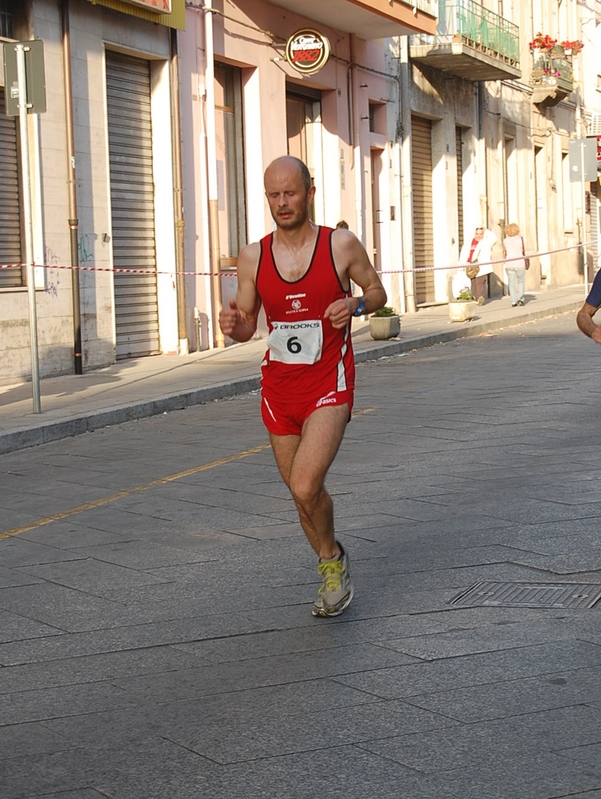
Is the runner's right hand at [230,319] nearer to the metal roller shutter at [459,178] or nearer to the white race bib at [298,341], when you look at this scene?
the white race bib at [298,341]

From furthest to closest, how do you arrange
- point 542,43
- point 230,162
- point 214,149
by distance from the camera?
point 542,43 < point 230,162 < point 214,149

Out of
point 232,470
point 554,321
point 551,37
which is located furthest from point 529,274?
point 232,470

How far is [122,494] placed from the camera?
843cm

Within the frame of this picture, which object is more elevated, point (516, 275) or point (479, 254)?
point (479, 254)

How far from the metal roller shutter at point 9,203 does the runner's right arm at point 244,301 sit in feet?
32.2

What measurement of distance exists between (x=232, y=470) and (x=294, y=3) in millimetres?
13636

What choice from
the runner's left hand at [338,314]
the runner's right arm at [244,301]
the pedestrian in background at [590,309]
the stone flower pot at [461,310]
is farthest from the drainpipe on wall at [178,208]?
the runner's left hand at [338,314]

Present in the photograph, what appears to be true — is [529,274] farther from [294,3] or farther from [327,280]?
[327,280]

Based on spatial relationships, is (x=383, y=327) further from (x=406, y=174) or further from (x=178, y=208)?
(x=406, y=174)

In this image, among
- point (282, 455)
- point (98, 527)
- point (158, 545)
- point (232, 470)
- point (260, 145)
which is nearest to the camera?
point (282, 455)

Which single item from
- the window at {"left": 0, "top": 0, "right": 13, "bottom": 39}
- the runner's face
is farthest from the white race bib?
the window at {"left": 0, "top": 0, "right": 13, "bottom": 39}

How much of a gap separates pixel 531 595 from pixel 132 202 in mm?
12831

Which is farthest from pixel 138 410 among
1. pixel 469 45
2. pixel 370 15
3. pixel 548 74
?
pixel 548 74

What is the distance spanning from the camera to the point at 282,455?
5414 mm
